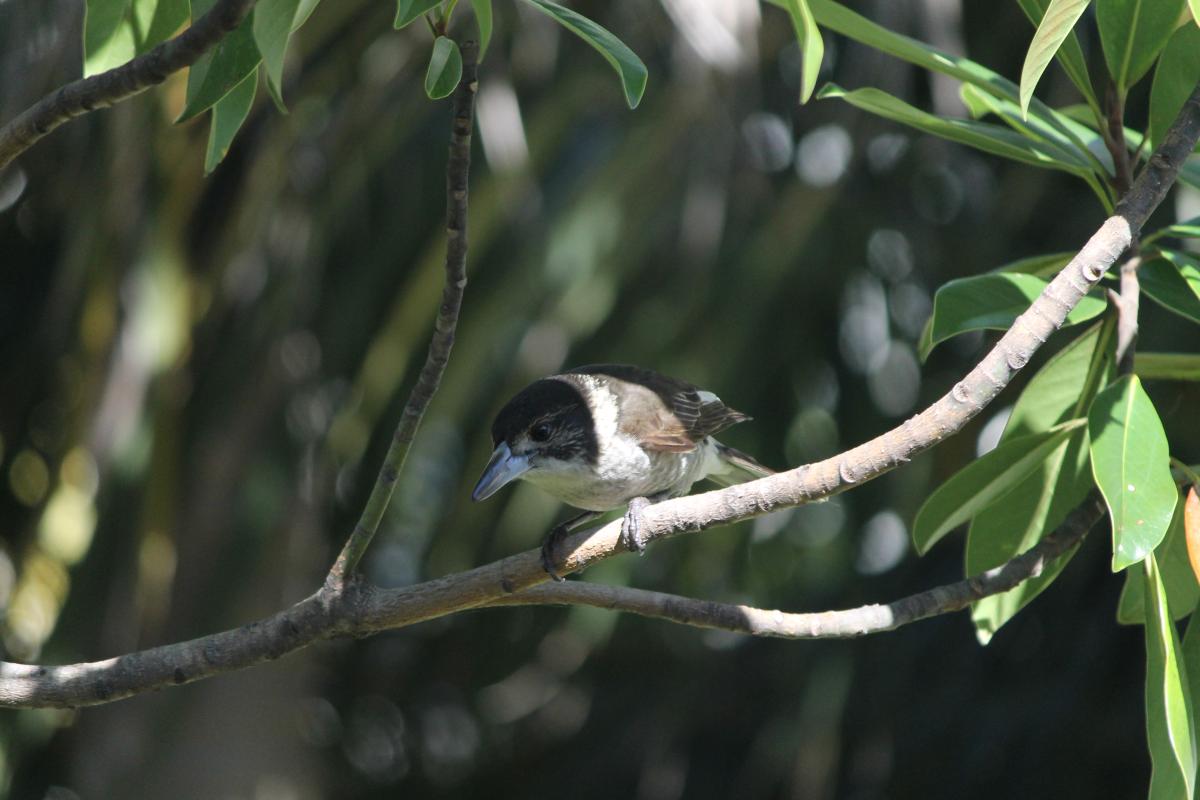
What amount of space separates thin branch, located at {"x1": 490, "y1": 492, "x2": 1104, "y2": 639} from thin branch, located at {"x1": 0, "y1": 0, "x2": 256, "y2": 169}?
90cm

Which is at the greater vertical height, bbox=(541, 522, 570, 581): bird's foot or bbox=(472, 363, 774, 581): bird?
bbox=(541, 522, 570, 581): bird's foot

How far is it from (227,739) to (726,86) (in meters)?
3.24

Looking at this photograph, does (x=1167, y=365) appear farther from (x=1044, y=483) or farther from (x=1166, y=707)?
(x=1166, y=707)

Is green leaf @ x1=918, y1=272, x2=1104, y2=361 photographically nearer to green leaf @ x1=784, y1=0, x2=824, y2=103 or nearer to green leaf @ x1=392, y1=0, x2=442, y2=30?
green leaf @ x1=784, y1=0, x2=824, y2=103

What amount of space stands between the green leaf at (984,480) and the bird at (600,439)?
70 centimetres

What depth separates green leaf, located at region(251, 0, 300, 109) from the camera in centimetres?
133

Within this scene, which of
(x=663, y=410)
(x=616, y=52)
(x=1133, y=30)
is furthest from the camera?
(x=663, y=410)

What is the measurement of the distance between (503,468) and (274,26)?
1.50 metres

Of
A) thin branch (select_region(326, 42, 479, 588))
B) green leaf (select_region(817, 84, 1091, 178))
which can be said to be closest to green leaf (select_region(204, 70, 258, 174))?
thin branch (select_region(326, 42, 479, 588))

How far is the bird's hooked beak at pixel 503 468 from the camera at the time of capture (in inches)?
106

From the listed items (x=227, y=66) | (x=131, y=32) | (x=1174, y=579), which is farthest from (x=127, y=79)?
(x=1174, y=579)

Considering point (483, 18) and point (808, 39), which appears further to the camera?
point (483, 18)

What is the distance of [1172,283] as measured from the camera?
1977 mm

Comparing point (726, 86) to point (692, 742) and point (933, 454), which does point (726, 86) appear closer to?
point (933, 454)
